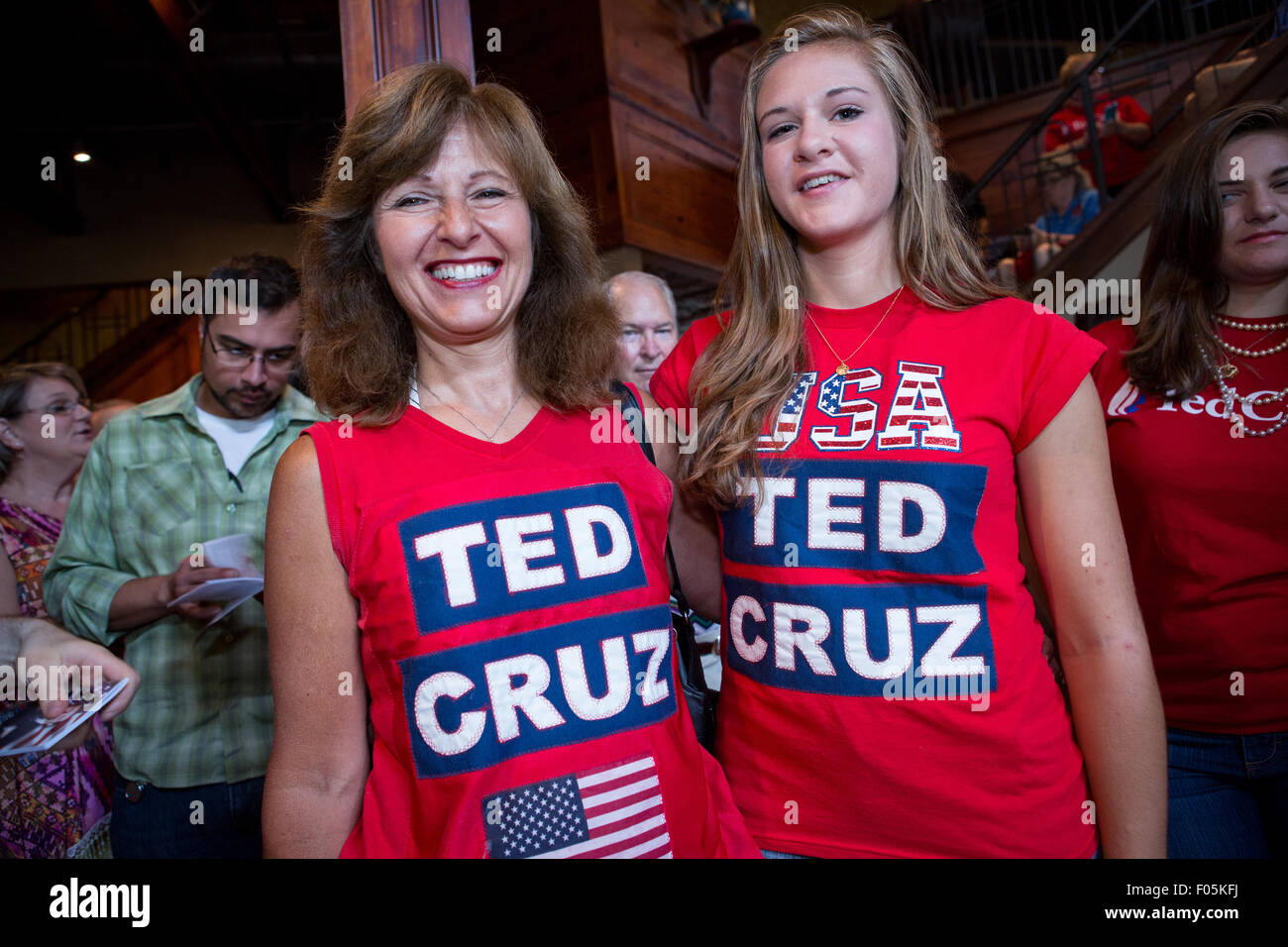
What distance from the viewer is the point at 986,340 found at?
1232 millimetres

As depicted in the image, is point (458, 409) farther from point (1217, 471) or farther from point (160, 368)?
point (160, 368)

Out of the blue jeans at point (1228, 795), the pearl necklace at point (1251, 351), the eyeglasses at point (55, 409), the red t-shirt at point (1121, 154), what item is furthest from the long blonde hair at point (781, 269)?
the red t-shirt at point (1121, 154)

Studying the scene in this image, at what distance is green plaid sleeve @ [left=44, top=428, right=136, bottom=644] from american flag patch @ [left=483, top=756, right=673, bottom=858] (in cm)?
137

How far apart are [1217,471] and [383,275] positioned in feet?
4.66

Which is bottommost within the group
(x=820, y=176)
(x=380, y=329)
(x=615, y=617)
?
(x=615, y=617)

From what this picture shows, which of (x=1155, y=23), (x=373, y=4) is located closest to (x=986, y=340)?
(x=373, y=4)

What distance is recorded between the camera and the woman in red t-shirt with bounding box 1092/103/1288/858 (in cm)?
150

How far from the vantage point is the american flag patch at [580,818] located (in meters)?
1.08

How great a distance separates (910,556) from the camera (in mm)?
1164

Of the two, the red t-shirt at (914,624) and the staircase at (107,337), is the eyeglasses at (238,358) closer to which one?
the red t-shirt at (914,624)

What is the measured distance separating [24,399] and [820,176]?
2.68 m

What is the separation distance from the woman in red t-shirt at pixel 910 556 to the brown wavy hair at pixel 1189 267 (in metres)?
0.57

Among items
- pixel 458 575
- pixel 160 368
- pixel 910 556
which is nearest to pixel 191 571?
pixel 458 575
